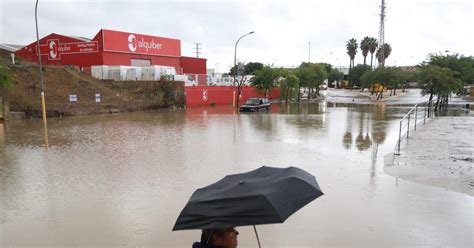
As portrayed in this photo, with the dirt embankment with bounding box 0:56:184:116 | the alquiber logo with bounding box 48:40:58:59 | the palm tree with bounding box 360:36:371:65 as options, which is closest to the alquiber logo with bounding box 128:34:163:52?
the dirt embankment with bounding box 0:56:184:116

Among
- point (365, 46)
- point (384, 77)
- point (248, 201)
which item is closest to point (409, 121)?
point (248, 201)

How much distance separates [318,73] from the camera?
63125 mm

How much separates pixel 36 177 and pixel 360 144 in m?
11.6

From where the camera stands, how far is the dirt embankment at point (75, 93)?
101 ft

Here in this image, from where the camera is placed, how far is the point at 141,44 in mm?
50000

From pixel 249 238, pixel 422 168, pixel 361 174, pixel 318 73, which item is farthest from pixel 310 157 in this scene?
pixel 318 73

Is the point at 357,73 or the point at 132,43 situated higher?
the point at 132,43

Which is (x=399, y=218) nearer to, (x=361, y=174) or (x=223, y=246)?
(x=361, y=174)

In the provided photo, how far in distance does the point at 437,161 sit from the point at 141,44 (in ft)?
145

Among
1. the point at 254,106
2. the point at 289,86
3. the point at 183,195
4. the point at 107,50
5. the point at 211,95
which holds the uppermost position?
the point at 107,50

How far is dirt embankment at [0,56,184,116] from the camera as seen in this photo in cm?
3081

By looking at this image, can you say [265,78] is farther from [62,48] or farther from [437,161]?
[437,161]

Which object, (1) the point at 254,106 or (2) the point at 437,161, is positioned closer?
(2) the point at 437,161

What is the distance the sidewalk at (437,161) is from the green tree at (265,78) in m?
33.3
